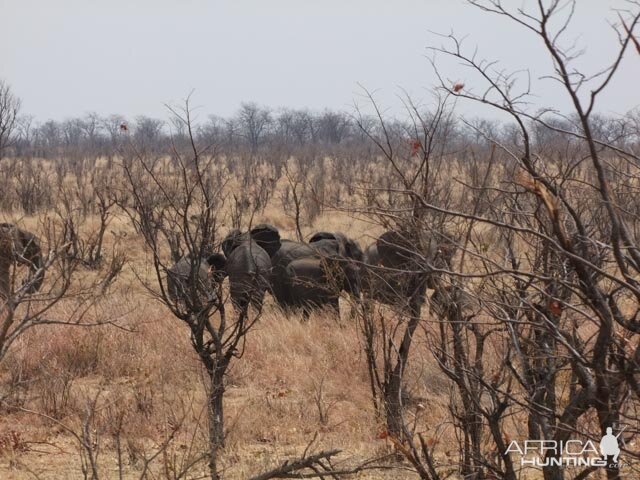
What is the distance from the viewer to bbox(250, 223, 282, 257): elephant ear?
11273mm

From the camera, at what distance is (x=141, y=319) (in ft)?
31.2

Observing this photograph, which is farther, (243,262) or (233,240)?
(243,262)

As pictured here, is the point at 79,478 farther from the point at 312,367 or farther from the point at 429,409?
the point at 312,367

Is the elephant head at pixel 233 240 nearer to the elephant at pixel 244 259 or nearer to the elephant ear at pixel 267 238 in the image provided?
the elephant at pixel 244 259

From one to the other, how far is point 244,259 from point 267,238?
98 cm

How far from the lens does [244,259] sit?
1044cm

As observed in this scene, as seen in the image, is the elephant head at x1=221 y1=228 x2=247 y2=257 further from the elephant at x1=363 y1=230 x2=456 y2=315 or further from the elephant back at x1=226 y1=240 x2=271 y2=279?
the elephant at x1=363 y1=230 x2=456 y2=315

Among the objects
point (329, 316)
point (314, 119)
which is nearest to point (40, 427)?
point (329, 316)

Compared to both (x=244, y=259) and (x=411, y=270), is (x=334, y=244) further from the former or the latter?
(x=411, y=270)

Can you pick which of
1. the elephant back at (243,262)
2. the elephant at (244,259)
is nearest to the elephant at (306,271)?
the elephant at (244,259)

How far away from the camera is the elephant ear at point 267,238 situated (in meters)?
11.3

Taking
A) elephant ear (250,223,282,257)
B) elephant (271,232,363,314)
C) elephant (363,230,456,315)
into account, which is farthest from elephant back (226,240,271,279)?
elephant (363,230,456,315)

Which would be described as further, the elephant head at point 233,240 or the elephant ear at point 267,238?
the elephant ear at point 267,238

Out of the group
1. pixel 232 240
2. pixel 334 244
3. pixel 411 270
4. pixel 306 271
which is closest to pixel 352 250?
pixel 334 244
